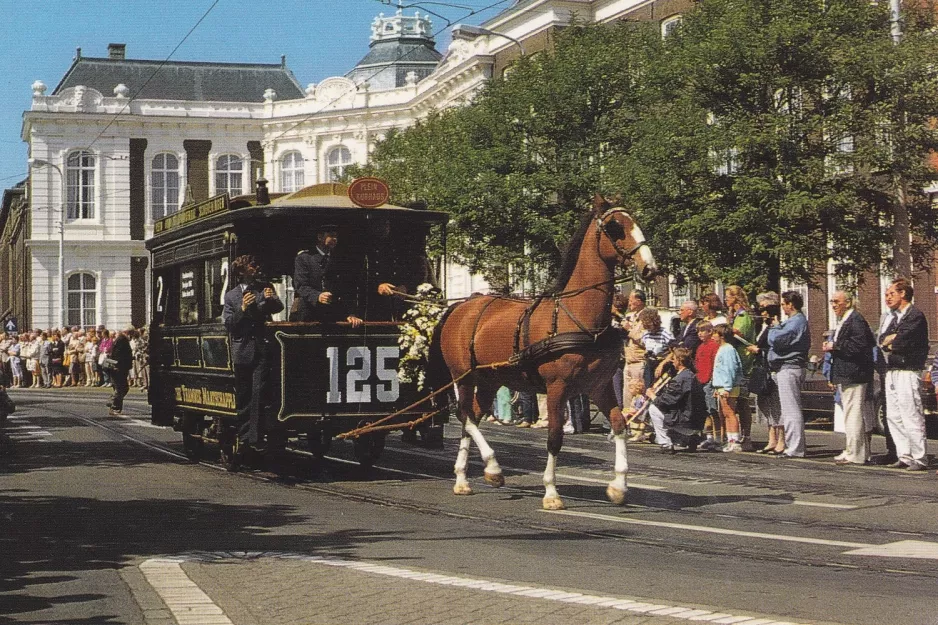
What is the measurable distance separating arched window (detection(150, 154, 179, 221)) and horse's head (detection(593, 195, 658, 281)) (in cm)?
6604

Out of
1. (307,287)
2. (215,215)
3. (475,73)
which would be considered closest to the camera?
(307,287)

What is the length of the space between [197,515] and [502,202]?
2672 cm

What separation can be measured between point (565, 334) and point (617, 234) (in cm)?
93

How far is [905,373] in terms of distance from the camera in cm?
1534

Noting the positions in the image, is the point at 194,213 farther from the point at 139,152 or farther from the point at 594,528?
the point at 139,152

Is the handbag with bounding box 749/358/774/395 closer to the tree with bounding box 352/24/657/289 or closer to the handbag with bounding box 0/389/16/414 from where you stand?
the handbag with bounding box 0/389/16/414

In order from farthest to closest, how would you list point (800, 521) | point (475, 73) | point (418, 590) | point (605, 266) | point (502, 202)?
1. point (475, 73)
2. point (502, 202)
3. point (605, 266)
4. point (800, 521)
5. point (418, 590)

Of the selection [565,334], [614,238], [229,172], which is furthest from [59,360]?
[614,238]

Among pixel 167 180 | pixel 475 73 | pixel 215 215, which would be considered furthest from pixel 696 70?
pixel 167 180

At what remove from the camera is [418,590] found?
7750 millimetres

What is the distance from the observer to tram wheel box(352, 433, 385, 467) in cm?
1527

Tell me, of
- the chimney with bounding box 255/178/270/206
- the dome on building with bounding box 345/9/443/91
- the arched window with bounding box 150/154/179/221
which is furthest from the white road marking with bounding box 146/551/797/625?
the dome on building with bounding box 345/9/443/91

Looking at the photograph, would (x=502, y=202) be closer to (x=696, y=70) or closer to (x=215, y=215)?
(x=696, y=70)

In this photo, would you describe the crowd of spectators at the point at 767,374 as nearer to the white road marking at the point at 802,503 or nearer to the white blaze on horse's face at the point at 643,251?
the white road marking at the point at 802,503
